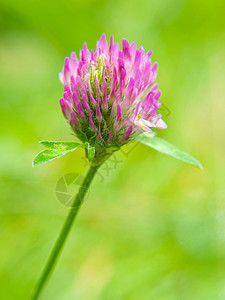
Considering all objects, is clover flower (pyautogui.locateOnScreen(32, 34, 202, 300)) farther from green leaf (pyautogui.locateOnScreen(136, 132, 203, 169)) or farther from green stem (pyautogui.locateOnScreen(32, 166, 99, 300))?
green leaf (pyautogui.locateOnScreen(136, 132, 203, 169))

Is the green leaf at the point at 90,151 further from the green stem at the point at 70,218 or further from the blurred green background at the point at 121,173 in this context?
the blurred green background at the point at 121,173

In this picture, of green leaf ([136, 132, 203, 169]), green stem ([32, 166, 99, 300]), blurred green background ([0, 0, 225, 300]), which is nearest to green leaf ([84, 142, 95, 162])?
green stem ([32, 166, 99, 300])

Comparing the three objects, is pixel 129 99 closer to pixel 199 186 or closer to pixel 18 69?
pixel 199 186

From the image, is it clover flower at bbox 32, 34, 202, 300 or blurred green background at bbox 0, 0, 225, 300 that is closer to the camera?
clover flower at bbox 32, 34, 202, 300

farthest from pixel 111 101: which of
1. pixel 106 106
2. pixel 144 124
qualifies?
pixel 144 124

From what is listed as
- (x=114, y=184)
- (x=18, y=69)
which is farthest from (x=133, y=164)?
(x=18, y=69)

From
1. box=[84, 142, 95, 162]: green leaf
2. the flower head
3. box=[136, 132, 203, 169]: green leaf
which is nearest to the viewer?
box=[84, 142, 95, 162]: green leaf
